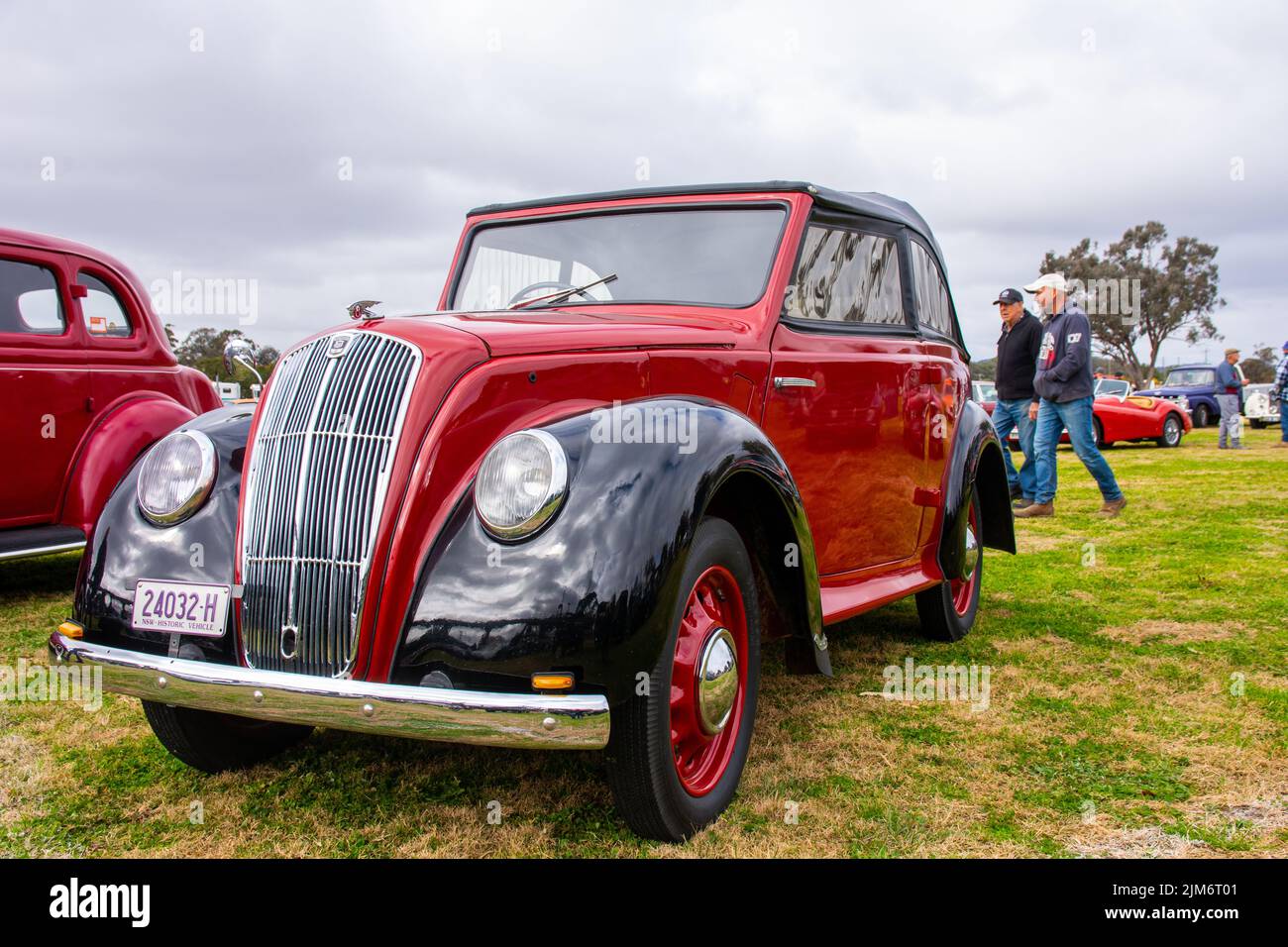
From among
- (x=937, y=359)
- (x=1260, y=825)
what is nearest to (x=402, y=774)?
(x=1260, y=825)

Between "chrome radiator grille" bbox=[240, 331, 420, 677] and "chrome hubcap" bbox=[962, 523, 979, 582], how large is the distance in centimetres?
301

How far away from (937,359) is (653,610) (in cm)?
280

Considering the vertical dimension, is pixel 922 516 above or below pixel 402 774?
above

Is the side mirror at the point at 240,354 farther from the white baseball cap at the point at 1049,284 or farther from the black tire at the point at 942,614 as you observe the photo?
the white baseball cap at the point at 1049,284

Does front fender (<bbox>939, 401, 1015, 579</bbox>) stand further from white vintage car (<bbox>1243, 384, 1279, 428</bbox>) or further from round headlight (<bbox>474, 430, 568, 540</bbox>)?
white vintage car (<bbox>1243, 384, 1279, 428</bbox>)

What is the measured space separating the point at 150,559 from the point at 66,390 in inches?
150

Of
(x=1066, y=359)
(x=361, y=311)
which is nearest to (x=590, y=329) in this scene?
(x=361, y=311)

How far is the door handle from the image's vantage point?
343cm

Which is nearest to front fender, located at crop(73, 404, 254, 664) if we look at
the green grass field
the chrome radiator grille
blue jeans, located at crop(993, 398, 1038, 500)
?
the chrome radiator grille

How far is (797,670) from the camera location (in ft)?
10.7

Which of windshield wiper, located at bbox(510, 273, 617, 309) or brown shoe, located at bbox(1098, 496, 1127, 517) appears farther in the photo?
brown shoe, located at bbox(1098, 496, 1127, 517)

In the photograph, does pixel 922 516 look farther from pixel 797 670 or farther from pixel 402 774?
pixel 402 774

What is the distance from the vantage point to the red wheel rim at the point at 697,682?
8.55ft

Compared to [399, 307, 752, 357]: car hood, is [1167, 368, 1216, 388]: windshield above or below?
above
